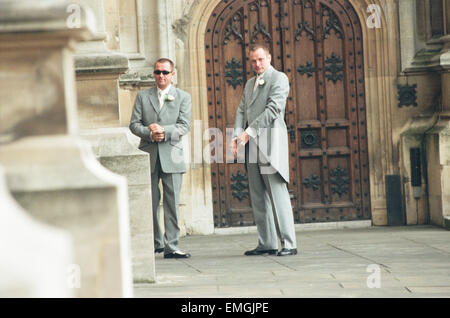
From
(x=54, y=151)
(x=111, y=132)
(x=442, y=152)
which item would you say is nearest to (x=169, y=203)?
(x=111, y=132)

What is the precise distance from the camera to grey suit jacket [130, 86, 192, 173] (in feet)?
28.9

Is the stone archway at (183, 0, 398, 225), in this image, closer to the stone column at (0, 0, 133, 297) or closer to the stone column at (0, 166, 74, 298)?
the stone column at (0, 0, 133, 297)

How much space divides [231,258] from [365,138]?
360 cm

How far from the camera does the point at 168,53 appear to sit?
11.2 meters

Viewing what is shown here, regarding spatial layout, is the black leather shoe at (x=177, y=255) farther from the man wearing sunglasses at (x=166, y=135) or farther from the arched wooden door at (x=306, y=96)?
the arched wooden door at (x=306, y=96)

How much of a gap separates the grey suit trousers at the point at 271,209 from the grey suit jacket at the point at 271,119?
4.7 inches

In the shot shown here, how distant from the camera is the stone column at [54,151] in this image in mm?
3582

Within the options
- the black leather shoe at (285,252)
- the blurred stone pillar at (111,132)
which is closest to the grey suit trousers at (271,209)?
the black leather shoe at (285,252)

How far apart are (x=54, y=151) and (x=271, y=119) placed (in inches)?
202

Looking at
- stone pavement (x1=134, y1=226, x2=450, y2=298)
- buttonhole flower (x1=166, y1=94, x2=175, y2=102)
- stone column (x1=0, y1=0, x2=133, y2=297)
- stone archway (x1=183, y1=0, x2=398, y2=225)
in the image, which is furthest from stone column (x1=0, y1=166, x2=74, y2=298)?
stone archway (x1=183, y1=0, x2=398, y2=225)

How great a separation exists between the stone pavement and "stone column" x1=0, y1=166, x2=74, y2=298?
288cm

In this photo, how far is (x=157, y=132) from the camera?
28.6 feet

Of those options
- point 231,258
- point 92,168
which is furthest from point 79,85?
point 92,168
